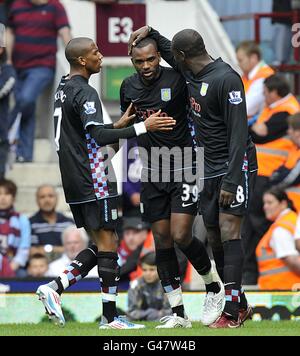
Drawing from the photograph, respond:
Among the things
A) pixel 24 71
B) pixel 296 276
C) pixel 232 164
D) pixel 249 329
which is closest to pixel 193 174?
pixel 232 164

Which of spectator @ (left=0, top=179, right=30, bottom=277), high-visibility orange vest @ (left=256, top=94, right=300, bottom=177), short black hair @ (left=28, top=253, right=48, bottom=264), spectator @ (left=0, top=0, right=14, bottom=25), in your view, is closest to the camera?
short black hair @ (left=28, top=253, right=48, bottom=264)

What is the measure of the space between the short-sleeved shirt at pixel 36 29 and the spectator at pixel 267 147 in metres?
2.87

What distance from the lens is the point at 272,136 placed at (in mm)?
14977

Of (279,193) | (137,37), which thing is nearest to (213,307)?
(137,37)

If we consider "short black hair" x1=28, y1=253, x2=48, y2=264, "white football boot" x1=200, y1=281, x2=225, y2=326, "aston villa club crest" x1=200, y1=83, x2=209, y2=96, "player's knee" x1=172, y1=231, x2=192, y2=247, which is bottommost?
"short black hair" x1=28, y1=253, x2=48, y2=264

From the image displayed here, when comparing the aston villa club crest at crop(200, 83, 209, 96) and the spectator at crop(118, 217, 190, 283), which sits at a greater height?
the aston villa club crest at crop(200, 83, 209, 96)

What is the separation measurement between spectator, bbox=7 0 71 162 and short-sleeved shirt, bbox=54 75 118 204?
18.7ft

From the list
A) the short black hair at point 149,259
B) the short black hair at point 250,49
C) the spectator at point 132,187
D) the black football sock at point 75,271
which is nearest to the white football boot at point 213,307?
the black football sock at point 75,271

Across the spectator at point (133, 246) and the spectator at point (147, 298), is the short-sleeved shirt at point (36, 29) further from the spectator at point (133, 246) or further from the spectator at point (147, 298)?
the spectator at point (147, 298)

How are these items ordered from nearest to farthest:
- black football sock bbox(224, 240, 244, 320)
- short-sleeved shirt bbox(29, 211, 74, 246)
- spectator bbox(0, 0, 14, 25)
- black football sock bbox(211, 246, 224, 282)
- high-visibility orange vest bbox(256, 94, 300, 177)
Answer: black football sock bbox(224, 240, 244, 320), black football sock bbox(211, 246, 224, 282), high-visibility orange vest bbox(256, 94, 300, 177), short-sleeved shirt bbox(29, 211, 74, 246), spectator bbox(0, 0, 14, 25)

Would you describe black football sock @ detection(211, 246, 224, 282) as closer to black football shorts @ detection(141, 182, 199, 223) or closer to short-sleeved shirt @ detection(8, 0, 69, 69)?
black football shorts @ detection(141, 182, 199, 223)

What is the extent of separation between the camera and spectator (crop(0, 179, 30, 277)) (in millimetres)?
15109

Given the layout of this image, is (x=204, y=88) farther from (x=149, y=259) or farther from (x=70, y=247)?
(x=70, y=247)

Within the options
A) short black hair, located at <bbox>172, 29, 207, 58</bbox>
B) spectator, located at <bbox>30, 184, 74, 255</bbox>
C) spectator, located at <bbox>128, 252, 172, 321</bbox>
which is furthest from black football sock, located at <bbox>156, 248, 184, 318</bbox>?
spectator, located at <bbox>30, 184, 74, 255</bbox>
